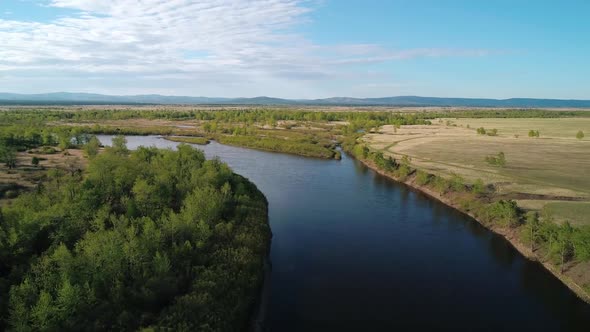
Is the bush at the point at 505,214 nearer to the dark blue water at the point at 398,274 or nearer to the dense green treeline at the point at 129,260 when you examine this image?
the dark blue water at the point at 398,274

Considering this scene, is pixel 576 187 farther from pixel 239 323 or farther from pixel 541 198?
pixel 239 323

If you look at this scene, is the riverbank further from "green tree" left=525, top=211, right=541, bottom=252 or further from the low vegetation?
the low vegetation

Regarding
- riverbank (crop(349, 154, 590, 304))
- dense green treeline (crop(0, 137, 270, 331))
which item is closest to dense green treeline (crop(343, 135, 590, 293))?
riverbank (crop(349, 154, 590, 304))

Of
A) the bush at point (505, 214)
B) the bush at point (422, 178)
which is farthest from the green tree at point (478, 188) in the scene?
the bush at point (422, 178)

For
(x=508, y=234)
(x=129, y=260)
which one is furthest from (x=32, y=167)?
(x=508, y=234)

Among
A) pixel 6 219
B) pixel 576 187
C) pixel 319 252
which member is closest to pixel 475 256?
pixel 319 252

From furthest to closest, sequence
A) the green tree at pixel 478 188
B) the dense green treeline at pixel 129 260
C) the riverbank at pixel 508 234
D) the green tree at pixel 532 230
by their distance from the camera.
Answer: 1. the green tree at pixel 478 188
2. the green tree at pixel 532 230
3. the riverbank at pixel 508 234
4. the dense green treeline at pixel 129 260

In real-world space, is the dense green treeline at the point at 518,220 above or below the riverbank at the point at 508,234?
above
